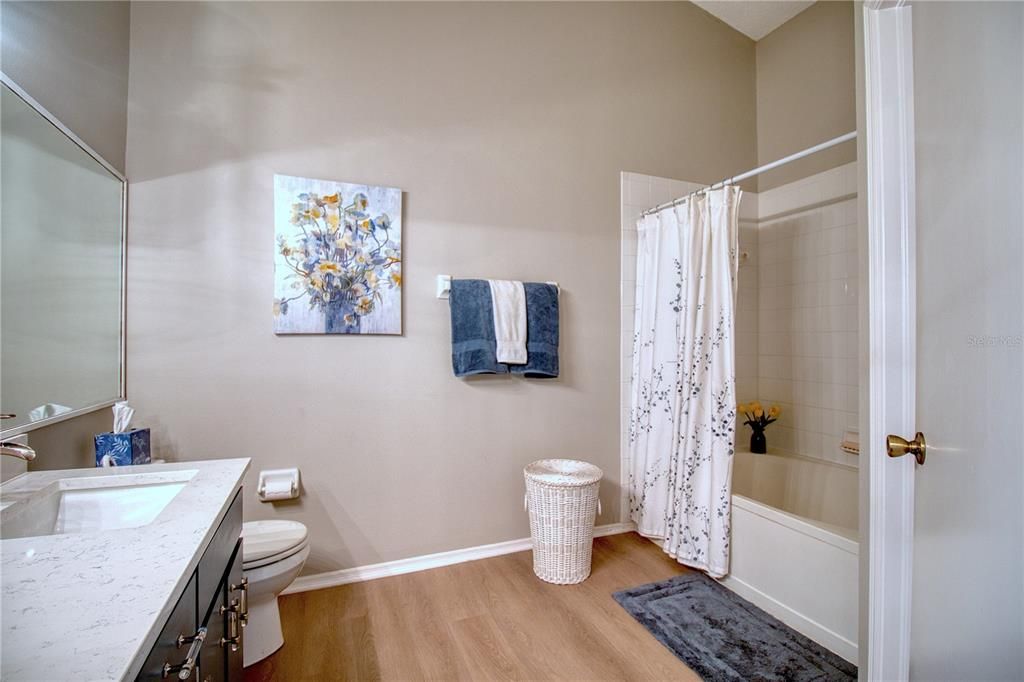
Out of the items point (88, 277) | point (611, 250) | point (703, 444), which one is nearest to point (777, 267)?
point (611, 250)

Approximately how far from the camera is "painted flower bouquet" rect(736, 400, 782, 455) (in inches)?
111

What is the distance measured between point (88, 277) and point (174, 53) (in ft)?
3.31

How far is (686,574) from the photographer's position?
7.24 ft

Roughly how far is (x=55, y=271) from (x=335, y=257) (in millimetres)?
925

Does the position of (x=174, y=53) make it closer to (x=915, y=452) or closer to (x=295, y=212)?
(x=295, y=212)

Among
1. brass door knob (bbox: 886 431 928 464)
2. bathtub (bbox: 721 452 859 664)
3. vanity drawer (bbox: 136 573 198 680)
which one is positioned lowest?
bathtub (bbox: 721 452 859 664)

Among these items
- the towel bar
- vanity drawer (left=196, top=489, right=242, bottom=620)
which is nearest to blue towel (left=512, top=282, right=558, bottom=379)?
the towel bar

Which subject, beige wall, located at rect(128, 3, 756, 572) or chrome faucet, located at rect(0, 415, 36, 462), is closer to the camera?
chrome faucet, located at rect(0, 415, 36, 462)

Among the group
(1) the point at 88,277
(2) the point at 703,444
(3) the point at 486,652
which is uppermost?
(1) the point at 88,277

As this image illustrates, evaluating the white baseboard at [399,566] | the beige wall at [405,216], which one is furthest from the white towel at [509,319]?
the white baseboard at [399,566]

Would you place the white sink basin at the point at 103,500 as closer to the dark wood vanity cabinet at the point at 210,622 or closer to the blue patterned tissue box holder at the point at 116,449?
the dark wood vanity cabinet at the point at 210,622

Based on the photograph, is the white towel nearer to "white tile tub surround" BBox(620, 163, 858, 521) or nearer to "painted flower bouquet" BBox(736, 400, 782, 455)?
"white tile tub surround" BBox(620, 163, 858, 521)

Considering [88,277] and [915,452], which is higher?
[88,277]

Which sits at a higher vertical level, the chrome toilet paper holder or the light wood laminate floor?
the chrome toilet paper holder
